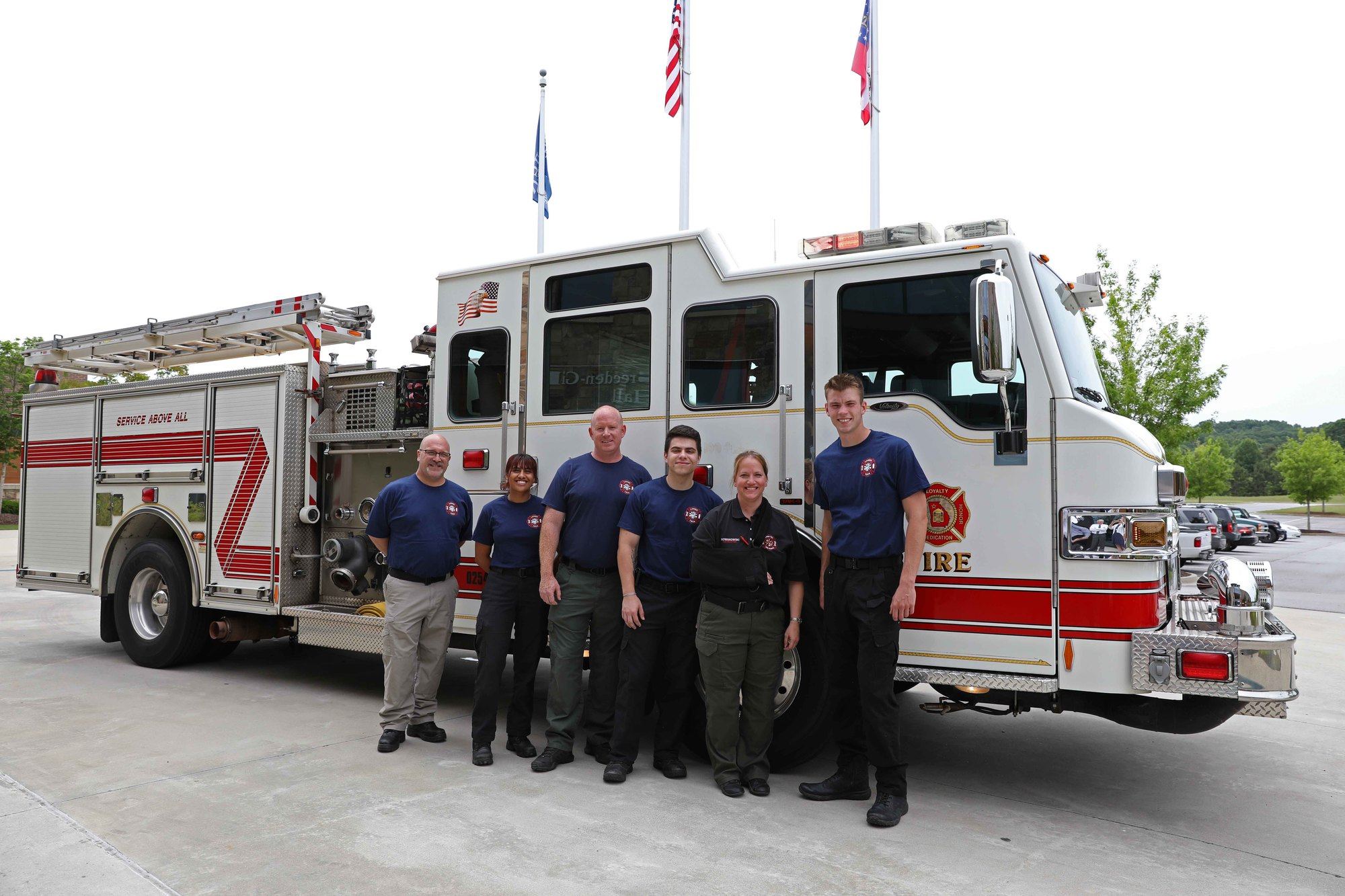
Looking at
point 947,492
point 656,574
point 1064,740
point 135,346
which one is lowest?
point 1064,740

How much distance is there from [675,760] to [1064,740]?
8.88 ft

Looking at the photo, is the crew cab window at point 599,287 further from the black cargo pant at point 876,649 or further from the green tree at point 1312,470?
the green tree at point 1312,470

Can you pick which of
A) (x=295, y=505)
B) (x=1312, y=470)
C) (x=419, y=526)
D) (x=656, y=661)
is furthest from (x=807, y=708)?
(x=1312, y=470)

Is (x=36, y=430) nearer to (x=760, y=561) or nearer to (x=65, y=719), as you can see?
(x=65, y=719)

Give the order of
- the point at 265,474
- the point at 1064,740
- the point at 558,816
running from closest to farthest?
the point at 558,816 → the point at 1064,740 → the point at 265,474

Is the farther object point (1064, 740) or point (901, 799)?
point (1064, 740)

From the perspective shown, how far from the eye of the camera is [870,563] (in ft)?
14.2

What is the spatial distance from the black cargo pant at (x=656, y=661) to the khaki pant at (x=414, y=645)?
1.30m

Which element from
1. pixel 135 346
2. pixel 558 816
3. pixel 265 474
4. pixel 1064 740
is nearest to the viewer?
pixel 558 816

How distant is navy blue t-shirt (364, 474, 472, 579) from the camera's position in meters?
5.44

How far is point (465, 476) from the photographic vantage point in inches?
238

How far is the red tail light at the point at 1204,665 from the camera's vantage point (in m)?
3.99

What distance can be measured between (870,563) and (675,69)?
946cm

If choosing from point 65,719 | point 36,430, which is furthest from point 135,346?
point 65,719
